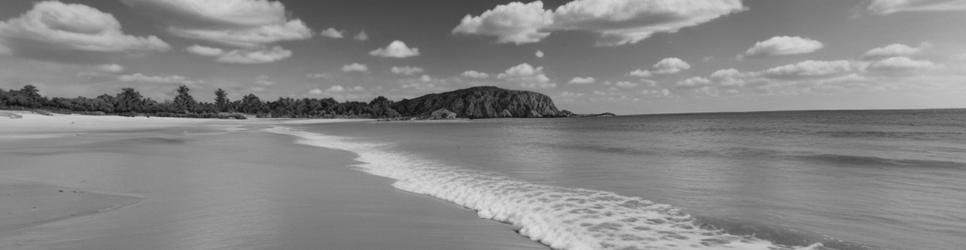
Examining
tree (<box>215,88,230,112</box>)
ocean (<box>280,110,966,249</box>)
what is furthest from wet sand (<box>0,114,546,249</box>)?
tree (<box>215,88,230,112</box>)

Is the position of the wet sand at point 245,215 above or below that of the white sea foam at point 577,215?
above

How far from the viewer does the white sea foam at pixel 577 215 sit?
20.7 ft

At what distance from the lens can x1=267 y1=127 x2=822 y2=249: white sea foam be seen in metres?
6.30

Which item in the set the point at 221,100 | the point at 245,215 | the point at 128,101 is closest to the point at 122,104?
the point at 128,101

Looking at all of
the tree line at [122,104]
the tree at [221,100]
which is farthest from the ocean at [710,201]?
the tree at [221,100]

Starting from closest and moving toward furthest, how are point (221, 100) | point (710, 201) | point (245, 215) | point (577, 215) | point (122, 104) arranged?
point (245, 215) → point (577, 215) → point (710, 201) → point (122, 104) → point (221, 100)

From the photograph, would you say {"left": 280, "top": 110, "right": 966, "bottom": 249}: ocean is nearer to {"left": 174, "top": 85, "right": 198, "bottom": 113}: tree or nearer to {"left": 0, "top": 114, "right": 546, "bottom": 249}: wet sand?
{"left": 0, "top": 114, "right": 546, "bottom": 249}: wet sand

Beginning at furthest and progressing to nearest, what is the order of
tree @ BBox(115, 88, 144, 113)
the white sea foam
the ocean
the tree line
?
tree @ BBox(115, 88, 144, 113), the tree line, the ocean, the white sea foam

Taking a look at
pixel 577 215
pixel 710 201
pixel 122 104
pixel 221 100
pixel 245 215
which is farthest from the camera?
pixel 221 100

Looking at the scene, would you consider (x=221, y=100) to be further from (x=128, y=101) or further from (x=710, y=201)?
(x=710, y=201)

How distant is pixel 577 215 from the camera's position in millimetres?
7898

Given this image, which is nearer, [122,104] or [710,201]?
[710,201]

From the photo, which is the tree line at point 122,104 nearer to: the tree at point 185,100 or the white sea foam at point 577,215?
the tree at point 185,100

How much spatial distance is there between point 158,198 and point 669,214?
966cm
